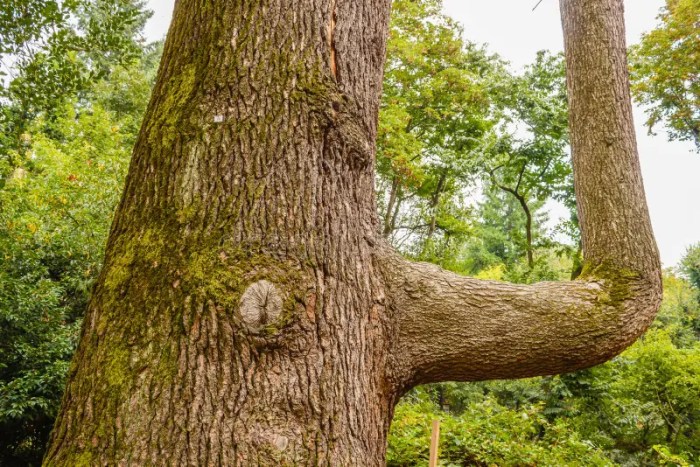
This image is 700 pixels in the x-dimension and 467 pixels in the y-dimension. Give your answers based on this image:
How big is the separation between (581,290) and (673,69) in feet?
50.8

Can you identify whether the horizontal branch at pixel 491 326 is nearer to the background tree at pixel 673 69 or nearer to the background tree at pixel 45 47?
the background tree at pixel 45 47

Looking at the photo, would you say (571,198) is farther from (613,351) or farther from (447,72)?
(613,351)

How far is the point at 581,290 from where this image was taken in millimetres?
1958

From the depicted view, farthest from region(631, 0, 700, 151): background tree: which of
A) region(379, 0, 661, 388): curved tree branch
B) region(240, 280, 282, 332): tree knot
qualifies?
region(240, 280, 282, 332): tree knot

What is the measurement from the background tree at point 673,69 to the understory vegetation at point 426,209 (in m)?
0.10

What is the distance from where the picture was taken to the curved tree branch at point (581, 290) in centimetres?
176

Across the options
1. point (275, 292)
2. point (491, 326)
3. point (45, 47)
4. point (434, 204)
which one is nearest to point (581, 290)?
point (491, 326)

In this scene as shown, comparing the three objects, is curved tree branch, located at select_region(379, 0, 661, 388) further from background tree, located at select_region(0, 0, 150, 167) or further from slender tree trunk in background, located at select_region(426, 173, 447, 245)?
slender tree trunk in background, located at select_region(426, 173, 447, 245)

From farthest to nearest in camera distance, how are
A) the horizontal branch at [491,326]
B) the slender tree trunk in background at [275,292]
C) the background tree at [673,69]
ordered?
the background tree at [673,69] → the horizontal branch at [491,326] → the slender tree trunk in background at [275,292]

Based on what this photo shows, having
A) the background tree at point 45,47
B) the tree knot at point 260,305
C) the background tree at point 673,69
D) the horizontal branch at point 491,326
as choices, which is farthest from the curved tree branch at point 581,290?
the background tree at point 673,69

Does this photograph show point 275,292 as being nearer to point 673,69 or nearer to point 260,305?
point 260,305

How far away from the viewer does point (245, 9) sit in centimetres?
162

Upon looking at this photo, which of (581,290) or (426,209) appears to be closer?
(581,290)

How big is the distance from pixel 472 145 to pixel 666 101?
643 centimetres
